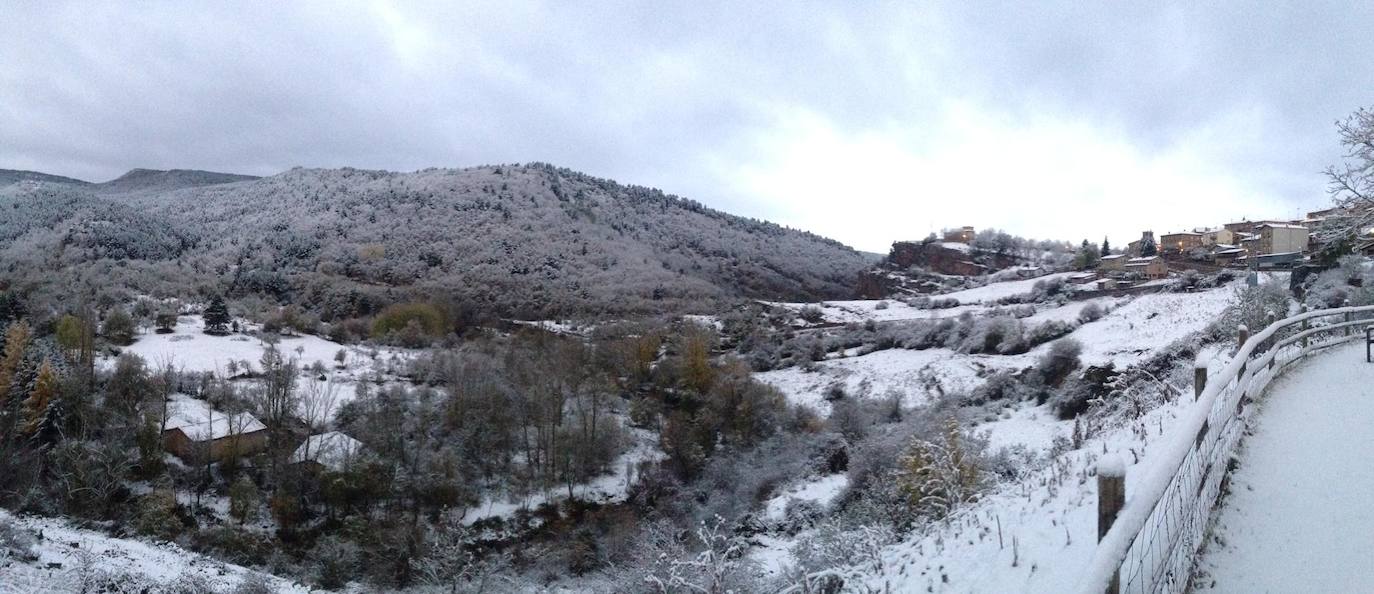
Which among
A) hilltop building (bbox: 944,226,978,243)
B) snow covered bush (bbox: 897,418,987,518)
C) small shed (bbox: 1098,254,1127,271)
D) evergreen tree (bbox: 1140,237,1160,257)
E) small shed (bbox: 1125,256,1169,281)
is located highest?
hilltop building (bbox: 944,226,978,243)

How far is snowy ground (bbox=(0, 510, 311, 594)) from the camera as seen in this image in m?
12.4

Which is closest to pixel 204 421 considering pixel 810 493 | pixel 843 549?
pixel 810 493

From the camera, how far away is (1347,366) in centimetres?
927

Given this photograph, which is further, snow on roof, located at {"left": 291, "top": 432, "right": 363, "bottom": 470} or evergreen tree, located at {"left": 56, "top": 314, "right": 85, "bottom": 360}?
evergreen tree, located at {"left": 56, "top": 314, "right": 85, "bottom": 360}

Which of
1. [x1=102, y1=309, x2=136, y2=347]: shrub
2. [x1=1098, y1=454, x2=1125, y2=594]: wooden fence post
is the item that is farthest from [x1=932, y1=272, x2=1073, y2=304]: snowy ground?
[x1=102, y1=309, x2=136, y2=347]: shrub

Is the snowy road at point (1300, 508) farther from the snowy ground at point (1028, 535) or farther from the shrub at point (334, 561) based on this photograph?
the shrub at point (334, 561)

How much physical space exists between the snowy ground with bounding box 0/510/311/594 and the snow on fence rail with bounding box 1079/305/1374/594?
16.3 metres

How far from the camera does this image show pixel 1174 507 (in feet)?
11.9

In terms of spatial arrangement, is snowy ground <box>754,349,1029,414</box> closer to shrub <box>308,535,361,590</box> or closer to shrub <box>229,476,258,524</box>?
shrub <box>308,535,361,590</box>

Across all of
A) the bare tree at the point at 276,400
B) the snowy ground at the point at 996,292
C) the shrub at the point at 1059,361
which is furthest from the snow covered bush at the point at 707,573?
the snowy ground at the point at 996,292

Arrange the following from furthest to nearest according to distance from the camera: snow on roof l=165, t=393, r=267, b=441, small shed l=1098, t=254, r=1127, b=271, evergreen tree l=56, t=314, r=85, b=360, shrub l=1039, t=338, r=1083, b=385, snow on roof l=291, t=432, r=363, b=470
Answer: small shed l=1098, t=254, r=1127, b=271 → evergreen tree l=56, t=314, r=85, b=360 → snow on roof l=165, t=393, r=267, b=441 → shrub l=1039, t=338, r=1083, b=385 → snow on roof l=291, t=432, r=363, b=470

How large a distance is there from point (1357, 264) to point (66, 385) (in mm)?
52782

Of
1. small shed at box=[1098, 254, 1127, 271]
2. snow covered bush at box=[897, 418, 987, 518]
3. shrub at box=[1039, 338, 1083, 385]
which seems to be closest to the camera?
snow covered bush at box=[897, 418, 987, 518]

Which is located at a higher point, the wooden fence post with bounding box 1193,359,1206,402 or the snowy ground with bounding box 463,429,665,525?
the wooden fence post with bounding box 1193,359,1206,402
